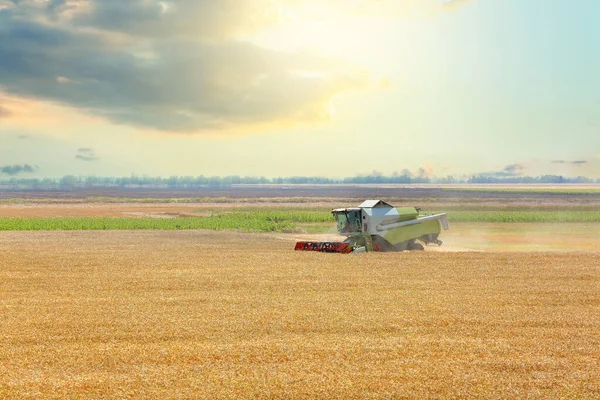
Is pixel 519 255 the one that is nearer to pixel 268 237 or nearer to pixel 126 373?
pixel 268 237

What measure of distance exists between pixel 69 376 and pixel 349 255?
71.0 ft

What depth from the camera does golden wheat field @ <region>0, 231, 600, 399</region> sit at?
11.1 meters

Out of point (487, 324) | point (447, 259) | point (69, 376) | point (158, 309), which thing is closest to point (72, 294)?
point (158, 309)

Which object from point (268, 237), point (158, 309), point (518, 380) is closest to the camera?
point (518, 380)

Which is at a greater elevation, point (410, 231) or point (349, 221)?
point (349, 221)

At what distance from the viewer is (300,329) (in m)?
15.2

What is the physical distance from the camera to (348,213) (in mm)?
33625

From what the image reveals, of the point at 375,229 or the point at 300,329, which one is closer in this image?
the point at 300,329

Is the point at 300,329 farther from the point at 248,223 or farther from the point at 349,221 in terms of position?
the point at 248,223

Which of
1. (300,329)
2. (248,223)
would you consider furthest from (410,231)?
(248,223)

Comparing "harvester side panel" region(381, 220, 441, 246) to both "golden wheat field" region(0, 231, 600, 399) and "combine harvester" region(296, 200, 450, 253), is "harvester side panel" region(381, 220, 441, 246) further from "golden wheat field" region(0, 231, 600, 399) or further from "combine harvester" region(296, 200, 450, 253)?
"golden wheat field" region(0, 231, 600, 399)

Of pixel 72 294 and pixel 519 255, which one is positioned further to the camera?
pixel 519 255

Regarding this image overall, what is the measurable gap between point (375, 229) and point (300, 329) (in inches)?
733

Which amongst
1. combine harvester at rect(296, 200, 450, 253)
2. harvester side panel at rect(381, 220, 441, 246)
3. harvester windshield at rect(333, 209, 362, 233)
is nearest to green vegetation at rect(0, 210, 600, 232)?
harvester windshield at rect(333, 209, 362, 233)
